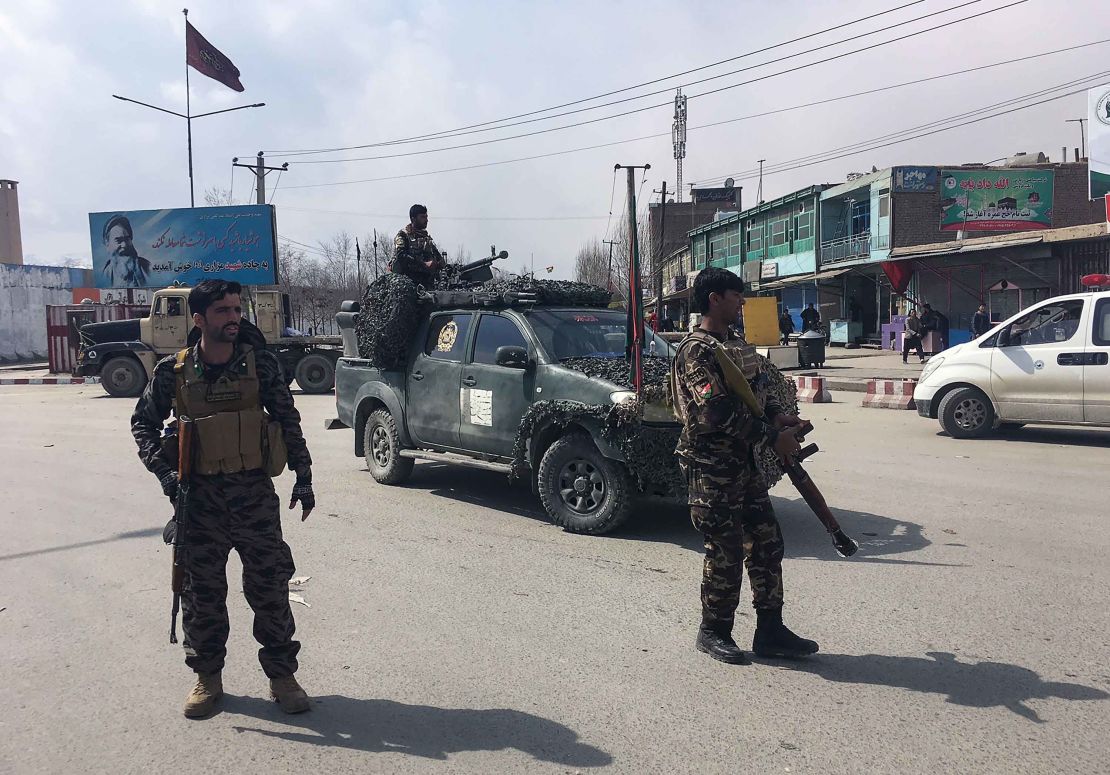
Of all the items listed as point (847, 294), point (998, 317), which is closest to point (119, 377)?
point (998, 317)

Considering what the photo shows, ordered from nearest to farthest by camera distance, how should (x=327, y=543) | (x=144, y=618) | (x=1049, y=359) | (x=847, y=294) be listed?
(x=144, y=618) < (x=327, y=543) < (x=1049, y=359) < (x=847, y=294)

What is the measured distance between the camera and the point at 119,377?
19.8 m

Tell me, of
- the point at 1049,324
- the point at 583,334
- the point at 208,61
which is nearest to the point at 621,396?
the point at 583,334

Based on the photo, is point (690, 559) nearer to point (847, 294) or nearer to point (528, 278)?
point (528, 278)

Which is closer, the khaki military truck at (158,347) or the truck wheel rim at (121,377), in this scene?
the khaki military truck at (158,347)

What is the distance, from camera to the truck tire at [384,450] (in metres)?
8.05

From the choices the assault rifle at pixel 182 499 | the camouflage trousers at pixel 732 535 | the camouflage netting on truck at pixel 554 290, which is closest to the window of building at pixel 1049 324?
the camouflage netting on truck at pixel 554 290

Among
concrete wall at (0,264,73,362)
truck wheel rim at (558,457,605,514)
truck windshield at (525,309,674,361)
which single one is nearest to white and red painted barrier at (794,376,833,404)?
truck windshield at (525,309,674,361)

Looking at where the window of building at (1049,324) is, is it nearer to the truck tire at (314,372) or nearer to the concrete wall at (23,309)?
the truck tire at (314,372)

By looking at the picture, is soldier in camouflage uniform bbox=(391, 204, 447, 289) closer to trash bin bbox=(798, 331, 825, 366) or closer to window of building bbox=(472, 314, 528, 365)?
window of building bbox=(472, 314, 528, 365)

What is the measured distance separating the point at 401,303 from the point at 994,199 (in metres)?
30.5

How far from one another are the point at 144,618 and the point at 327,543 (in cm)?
164

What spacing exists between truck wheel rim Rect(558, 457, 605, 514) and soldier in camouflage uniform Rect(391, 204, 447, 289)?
3.10 metres

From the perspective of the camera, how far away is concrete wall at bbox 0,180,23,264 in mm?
74250
